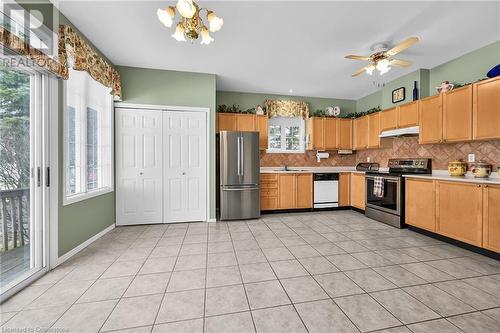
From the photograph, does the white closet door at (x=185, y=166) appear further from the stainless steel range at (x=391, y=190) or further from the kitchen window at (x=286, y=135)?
the stainless steel range at (x=391, y=190)

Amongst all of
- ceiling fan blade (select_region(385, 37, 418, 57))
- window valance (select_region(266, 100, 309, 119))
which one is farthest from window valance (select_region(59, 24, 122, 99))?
ceiling fan blade (select_region(385, 37, 418, 57))

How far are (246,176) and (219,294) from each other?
256 cm

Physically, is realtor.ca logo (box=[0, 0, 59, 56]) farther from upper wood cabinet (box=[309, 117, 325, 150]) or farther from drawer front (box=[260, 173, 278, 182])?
upper wood cabinet (box=[309, 117, 325, 150])

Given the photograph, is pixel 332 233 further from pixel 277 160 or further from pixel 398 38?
pixel 398 38

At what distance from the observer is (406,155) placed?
4.28 metres

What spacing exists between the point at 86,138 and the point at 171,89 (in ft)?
5.12

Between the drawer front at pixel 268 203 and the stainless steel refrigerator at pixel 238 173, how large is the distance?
0.42m

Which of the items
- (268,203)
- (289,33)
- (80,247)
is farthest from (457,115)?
(80,247)

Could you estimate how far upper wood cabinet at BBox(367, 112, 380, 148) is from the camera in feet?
15.2

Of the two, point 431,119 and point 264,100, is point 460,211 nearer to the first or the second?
point 431,119

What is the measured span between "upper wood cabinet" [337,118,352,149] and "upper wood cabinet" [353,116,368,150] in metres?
0.11

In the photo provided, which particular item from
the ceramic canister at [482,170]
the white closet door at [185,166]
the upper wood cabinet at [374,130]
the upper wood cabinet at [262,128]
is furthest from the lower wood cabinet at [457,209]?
the white closet door at [185,166]

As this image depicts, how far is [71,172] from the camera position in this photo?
270 centimetres

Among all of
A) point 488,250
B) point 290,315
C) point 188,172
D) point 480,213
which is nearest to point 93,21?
point 188,172
